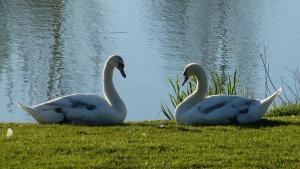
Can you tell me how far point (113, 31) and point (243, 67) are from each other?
6951mm

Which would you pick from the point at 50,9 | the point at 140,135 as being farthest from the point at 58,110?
the point at 50,9

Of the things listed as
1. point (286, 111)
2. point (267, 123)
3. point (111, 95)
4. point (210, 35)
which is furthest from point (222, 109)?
point (210, 35)

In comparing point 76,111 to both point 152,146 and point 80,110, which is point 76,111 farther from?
point 152,146

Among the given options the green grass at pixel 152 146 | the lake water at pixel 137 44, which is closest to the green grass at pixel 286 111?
the green grass at pixel 152 146

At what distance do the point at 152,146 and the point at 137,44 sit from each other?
1761cm

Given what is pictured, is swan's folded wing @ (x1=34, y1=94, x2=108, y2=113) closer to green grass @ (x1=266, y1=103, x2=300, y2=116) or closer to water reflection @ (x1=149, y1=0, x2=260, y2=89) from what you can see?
green grass @ (x1=266, y1=103, x2=300, y2=116)

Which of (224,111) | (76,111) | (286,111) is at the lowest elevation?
(286,111)

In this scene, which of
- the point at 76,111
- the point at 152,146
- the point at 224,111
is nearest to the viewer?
the point at 152,146

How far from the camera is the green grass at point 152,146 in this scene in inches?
285

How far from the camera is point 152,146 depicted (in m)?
7.95

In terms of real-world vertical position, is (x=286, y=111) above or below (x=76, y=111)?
below

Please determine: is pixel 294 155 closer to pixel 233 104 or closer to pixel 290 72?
pixel 233 104

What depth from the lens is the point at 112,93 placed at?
1095 centimetres

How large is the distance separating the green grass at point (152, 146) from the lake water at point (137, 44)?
21.5 ft
